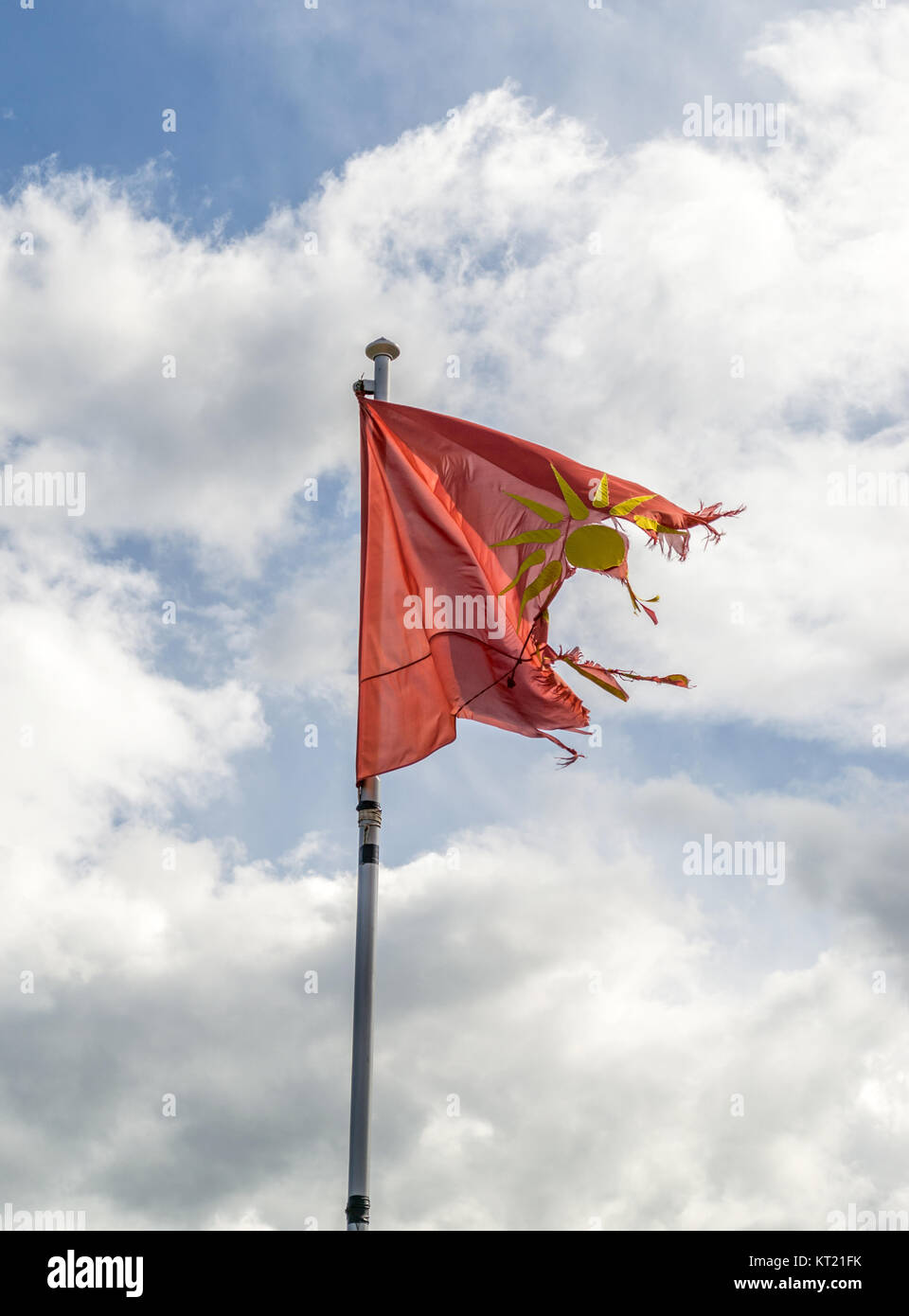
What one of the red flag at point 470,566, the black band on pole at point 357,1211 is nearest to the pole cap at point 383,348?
the red flag at point 470,566

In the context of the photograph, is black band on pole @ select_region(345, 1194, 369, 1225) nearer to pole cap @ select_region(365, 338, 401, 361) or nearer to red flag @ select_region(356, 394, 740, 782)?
red flag @ select_region(356, 394, 740, 782)

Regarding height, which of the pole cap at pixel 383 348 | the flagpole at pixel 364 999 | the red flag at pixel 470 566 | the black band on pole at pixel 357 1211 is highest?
the pole cap at pixel 383 348

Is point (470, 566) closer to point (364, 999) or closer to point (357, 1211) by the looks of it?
point (364, 999)

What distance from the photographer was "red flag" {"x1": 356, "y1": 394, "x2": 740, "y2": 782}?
20.0 metres

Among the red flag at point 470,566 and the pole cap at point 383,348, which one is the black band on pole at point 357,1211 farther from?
the pole cap at point 383,348

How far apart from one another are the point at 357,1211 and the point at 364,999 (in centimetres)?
265

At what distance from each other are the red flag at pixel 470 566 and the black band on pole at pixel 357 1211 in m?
5.57

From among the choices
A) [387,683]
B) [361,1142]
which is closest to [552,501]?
[387,683]

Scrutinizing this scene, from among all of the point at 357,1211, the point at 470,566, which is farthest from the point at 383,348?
the point at 357,1211

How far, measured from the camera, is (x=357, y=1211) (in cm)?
1666

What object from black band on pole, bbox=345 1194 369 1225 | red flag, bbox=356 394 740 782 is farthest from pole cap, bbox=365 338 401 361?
black band on pole, bbox=345 1194 369 1225

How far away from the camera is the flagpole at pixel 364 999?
55.5 ft
